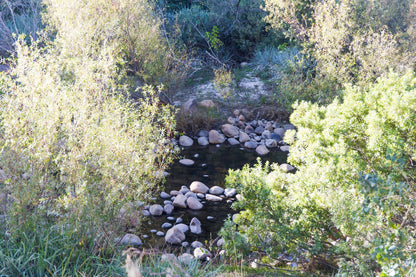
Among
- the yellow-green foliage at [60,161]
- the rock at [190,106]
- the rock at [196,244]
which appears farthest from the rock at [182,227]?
the rock at [190,106]

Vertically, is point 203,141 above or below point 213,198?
below

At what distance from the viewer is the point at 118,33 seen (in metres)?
10.2

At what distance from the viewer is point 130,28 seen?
418 inches

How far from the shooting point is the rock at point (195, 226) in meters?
6.65

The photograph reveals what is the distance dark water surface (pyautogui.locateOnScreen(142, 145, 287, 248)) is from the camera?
6.69 meters

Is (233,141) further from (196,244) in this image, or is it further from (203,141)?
(196,244)

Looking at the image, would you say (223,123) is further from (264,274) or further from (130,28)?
(264,274)

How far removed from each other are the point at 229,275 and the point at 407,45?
10440 millimetres

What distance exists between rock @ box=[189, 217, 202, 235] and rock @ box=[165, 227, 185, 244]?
0.92 feet

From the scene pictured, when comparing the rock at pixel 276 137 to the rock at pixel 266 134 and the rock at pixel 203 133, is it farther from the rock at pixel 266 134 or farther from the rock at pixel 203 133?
the rock at pixel 203 133

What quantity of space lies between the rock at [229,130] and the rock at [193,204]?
4.47 metres

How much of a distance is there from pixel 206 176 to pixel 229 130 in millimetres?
3026

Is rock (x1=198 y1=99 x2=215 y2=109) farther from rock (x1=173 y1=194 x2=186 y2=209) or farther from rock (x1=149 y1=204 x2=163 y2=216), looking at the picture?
rock (x1=149 y1=204 x2=163 y2=216)

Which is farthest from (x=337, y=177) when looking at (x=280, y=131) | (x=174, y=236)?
(x=280, y=131)
